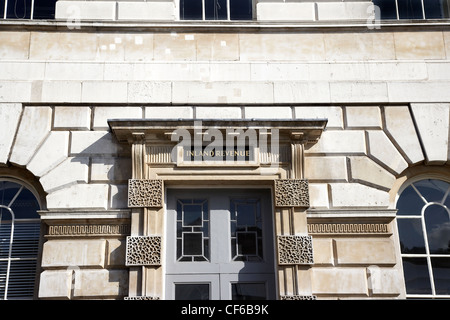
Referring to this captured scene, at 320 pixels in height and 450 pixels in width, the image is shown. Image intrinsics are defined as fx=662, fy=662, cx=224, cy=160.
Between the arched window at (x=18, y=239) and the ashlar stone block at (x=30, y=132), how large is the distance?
585 mm

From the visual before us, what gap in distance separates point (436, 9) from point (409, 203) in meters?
4.14

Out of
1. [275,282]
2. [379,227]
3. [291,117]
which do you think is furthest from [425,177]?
[275,282]

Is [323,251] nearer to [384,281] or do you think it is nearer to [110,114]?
[384,281]

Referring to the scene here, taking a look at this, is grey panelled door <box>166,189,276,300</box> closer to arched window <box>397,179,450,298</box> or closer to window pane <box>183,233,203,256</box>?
window pane <box>183,233,203,256</box>

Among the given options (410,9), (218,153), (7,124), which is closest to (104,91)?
(7,124)

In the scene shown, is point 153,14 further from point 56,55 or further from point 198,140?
point 198,140

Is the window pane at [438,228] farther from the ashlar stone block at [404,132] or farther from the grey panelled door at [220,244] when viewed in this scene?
the grey panelled door at [220,244]

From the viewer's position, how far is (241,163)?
38.3 ft

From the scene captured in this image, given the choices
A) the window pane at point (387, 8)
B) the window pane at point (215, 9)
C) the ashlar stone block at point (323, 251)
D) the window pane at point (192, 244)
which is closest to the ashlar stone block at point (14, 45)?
the window pane at point (215, 9)

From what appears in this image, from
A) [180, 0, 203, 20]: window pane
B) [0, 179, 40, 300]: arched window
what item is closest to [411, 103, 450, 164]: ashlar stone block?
[180, 0, 203, 20]: window pane

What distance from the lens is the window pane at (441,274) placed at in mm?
11570

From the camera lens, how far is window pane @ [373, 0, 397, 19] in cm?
1315

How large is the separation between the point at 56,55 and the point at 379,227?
6.74 metres

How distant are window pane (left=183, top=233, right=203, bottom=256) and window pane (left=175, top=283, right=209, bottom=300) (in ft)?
1.81
